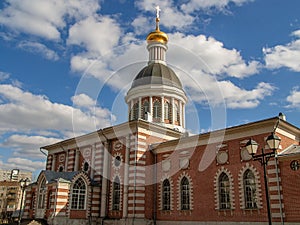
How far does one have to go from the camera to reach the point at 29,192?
31.3 m

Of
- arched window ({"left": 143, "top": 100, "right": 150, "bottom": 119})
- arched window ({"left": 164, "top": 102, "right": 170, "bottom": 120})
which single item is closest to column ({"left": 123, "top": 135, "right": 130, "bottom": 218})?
arched window ({"left": 143, "top": 100, "right": 150, "bottom": 119})

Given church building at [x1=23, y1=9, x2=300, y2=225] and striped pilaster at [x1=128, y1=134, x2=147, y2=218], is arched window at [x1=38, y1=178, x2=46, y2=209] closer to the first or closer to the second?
church building at [x1=23, y1=9, x2=300, y2=225]

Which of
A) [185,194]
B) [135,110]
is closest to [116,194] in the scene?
[185,194]

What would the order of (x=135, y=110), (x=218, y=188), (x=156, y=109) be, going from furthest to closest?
1. (x=135, y=110)
2. (x=156, y=109)
3. (x=218, y=188)

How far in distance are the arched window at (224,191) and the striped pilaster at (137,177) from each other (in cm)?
629

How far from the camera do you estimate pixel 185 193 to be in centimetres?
2398

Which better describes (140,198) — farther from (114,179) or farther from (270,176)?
(270,176)

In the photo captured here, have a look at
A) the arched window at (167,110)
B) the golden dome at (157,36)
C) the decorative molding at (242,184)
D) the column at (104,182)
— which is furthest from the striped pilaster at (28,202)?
the decorative molding at (242,184)

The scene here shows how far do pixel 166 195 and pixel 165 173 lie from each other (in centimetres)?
170

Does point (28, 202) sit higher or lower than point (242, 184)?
lower

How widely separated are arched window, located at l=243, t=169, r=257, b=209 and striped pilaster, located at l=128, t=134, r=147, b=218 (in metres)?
8.13

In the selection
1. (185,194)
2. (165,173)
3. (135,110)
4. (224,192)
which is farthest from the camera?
(135,110)

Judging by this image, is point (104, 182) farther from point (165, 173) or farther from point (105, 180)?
point (165, 173)

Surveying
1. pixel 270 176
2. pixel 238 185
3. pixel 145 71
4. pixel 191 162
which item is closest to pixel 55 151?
pixel 145 71
